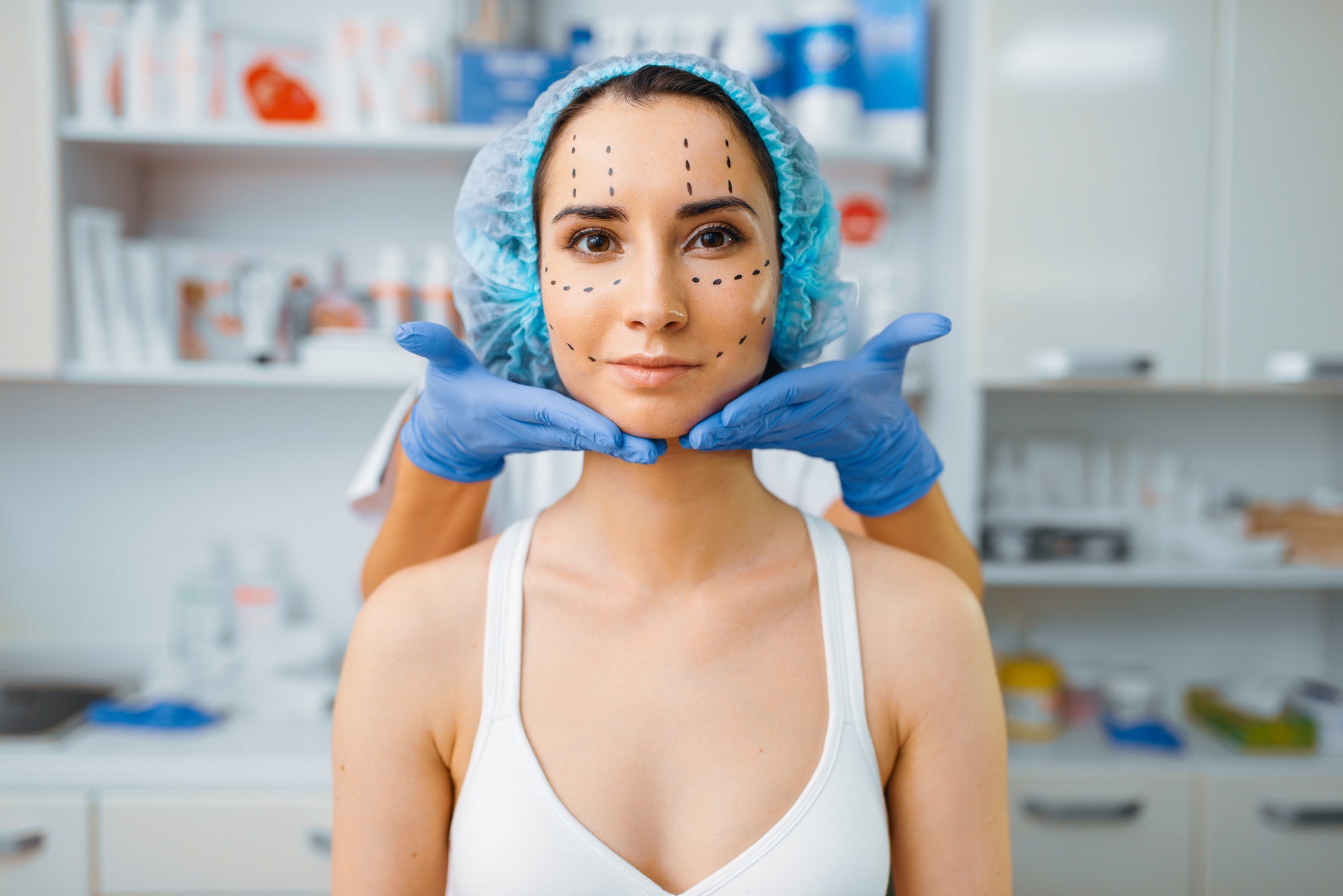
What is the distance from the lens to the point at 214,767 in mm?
1677

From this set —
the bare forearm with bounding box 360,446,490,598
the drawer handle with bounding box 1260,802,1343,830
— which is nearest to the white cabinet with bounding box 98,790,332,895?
the bare forearm with bounding box 360,446,490,598

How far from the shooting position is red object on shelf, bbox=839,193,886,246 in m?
2.17

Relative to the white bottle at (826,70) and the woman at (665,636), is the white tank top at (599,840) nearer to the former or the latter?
the woman at (665,636)

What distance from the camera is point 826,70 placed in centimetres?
191

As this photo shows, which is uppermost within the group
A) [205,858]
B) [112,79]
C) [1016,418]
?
[112,79]

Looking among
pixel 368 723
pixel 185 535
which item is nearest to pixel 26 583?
pixel 185 535

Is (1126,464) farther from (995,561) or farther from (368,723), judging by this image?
(368,723)

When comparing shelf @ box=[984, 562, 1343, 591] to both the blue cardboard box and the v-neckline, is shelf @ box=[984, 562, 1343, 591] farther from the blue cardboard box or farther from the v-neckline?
the blue cardboard box

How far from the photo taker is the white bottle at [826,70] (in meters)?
1.91

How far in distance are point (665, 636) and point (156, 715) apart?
4.83ft

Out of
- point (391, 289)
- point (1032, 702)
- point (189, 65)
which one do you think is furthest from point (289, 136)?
point (1032, 702)

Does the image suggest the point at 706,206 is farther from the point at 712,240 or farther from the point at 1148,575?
the point at 1148,575

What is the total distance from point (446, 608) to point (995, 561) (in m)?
1.47

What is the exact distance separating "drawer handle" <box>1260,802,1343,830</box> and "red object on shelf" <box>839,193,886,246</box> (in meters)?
1.51
